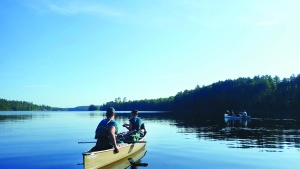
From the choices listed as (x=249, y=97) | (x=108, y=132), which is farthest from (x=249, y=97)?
(x=108, y=132)

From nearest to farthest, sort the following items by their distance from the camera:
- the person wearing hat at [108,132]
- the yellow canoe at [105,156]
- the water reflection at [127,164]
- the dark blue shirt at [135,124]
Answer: the yellow canoe at [105,156], the person wearing hat at [108,132], the water reflection at [127,164], the dark blue shirt at [135,124]

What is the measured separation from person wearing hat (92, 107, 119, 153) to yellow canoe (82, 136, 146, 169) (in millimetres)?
455

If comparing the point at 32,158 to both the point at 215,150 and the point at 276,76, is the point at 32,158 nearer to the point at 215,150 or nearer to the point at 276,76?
the point at 215,150

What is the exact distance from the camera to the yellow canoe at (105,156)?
12.9 metres

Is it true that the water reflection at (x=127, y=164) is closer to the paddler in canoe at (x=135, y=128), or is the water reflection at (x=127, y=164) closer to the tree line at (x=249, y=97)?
the paddler in canoe at (x=135, y=128)

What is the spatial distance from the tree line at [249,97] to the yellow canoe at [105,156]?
92478 mm

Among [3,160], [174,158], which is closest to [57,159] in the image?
[3,160]

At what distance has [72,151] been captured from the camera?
21.8m

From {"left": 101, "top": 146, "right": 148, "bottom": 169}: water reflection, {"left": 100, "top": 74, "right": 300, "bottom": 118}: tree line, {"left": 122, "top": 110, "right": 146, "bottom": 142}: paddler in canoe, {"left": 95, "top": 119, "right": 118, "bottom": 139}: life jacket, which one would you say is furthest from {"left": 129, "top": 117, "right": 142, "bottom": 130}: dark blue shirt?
{"left": 100, "top": 74, "right": 300, "bottom": 118}: tree line

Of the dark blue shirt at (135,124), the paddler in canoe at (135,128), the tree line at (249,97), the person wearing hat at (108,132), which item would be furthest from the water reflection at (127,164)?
the tree line at (249,97)

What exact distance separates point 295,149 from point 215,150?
20.4 ft

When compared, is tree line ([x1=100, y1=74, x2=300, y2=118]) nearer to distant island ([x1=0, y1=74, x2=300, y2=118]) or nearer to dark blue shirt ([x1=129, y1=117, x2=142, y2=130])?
distant island ([x1=0, y1=74, x2=300, y2=118])

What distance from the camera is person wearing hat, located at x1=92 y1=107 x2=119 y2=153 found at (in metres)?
14.1

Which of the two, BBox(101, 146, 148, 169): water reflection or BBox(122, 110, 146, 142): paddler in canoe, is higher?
BBox(122, 110, 146, 142): paddler in canoe
